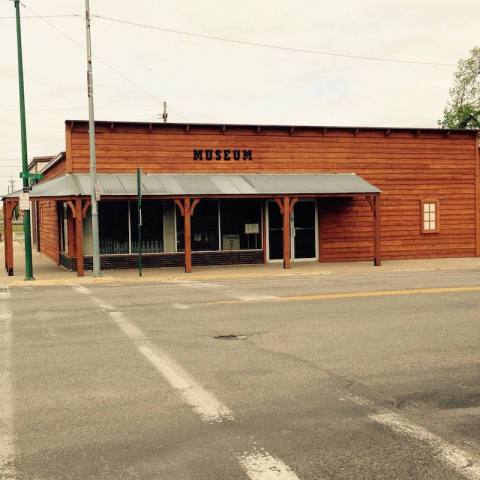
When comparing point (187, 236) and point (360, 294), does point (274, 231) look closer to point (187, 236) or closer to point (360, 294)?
point (187, 236)

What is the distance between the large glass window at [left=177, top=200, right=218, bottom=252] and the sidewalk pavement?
93cm

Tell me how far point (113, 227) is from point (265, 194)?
5428 millimetres

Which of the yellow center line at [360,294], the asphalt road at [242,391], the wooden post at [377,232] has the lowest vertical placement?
the asphalt road at [242,391]

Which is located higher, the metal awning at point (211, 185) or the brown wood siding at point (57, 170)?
the brown wood siding at point (57, 170)

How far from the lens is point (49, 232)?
3303 centimetres

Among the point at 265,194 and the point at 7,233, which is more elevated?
the point at 265,194

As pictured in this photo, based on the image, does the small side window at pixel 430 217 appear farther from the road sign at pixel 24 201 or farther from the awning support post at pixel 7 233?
the awning support post at pixel 7 233

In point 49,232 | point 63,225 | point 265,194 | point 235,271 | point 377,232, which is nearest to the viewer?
point 235,271

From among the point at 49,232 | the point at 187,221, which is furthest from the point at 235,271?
the point at 49,232

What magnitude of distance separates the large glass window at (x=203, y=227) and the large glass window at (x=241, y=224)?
0.30 metres

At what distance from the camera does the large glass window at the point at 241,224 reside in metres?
24.9

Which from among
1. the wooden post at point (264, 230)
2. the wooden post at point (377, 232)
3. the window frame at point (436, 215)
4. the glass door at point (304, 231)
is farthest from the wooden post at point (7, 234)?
the window frame at point (436, 215)

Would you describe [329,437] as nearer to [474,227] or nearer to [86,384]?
[86,384]

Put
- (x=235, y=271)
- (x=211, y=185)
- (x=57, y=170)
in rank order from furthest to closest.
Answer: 1. (x=57, y=170)
2. (x=211, y=185)
3. (x=235, y=271)
